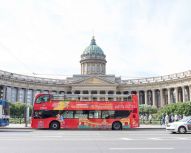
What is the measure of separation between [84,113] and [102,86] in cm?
7955

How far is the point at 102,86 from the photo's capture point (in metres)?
118

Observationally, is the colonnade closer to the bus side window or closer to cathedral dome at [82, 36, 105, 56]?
cathedral dome at [82, 36, 105, 56]

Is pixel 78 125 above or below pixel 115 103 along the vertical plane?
below

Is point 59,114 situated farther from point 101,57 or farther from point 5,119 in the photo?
point 101,57

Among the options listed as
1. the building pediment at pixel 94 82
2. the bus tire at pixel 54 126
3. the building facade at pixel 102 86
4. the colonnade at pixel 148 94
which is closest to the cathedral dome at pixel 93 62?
the building facade at pixel 102 86

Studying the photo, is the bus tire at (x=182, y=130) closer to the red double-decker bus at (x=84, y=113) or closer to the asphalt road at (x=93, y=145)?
the asphalt road at (x=93, y=145)

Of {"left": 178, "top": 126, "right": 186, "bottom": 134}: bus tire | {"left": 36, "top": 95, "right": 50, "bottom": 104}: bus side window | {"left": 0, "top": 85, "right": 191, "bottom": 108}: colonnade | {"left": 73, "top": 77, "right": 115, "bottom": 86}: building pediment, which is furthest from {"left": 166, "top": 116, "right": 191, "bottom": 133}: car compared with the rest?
{"left": 73, "top": 77, "right": 115, "bottom": 86}: building pediment

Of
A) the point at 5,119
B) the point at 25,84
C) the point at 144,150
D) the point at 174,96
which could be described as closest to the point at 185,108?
the point at 174,96

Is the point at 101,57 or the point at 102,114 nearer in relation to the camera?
the point at 102,114

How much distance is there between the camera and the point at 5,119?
125ft

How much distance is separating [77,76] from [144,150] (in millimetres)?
110118

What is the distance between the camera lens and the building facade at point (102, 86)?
3930 inches

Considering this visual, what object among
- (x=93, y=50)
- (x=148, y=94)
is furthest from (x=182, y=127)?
(x=93, y=50)

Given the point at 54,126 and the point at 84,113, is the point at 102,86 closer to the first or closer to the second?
the point at 84,113
